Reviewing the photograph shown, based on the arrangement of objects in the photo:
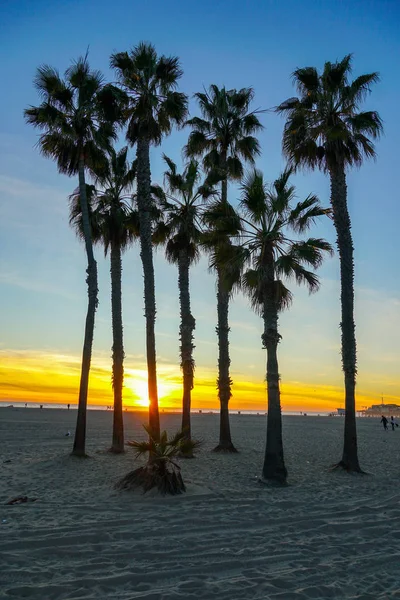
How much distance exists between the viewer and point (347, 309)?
17.7 metres

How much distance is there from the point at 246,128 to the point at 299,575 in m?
22.3

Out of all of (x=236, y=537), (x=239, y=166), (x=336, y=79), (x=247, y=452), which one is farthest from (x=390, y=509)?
(x=239, y=166)

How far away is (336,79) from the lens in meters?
18.1

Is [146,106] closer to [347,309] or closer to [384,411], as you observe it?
[347,309]

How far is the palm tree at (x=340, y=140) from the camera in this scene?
17.6m

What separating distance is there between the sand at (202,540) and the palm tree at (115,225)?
8.11m

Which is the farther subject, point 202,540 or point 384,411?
point 384,411

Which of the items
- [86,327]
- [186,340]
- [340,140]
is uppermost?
[340,140]

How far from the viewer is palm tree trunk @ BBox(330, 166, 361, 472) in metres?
17.2

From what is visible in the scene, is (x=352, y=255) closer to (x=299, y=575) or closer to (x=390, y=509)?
(x=390, y=509)

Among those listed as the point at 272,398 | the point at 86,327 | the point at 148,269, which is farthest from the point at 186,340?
the point at 272,398

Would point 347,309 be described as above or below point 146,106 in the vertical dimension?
below

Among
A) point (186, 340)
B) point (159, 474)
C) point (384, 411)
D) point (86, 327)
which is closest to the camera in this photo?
point (159, 474)

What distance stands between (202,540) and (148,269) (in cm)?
1068
